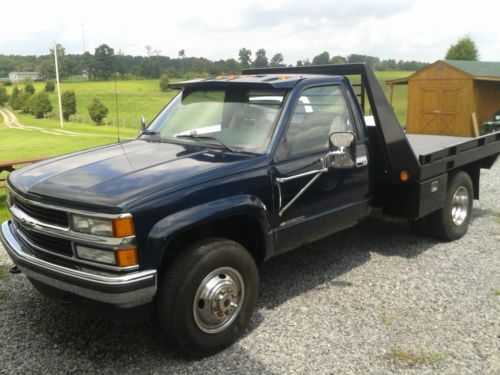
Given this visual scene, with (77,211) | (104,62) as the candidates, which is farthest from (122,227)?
(104,62)

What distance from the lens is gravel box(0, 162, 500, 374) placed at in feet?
11.5

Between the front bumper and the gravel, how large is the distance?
64 centimetres

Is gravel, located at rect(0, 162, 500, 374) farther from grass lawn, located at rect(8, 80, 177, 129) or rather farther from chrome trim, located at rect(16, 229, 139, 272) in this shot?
grass lawn, located at rect(8, 80, 177, 129)

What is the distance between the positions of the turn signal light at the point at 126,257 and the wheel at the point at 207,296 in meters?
0.34

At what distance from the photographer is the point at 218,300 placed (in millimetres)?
3531

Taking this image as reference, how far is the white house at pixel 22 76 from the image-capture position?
100338mm

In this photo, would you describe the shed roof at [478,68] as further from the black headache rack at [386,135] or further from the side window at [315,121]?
the side window at [315,121]

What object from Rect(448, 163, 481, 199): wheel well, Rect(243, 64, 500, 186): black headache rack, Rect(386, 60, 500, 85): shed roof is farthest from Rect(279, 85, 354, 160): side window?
Rect(386, 60, 500, 85): shed roof

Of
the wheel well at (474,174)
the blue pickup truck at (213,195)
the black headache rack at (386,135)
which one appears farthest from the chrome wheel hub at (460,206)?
the black headache rack at (386,135)

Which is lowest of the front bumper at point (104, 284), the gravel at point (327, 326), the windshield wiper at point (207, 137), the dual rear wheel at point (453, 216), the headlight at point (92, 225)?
the gravel at point (327, 326)

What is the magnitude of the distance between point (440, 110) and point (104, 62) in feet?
67.1

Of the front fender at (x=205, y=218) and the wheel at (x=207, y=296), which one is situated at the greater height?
the front fender at (x=205, y=218)

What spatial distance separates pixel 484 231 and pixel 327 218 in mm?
3153

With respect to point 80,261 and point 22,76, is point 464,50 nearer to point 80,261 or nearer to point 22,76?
point 80,261
